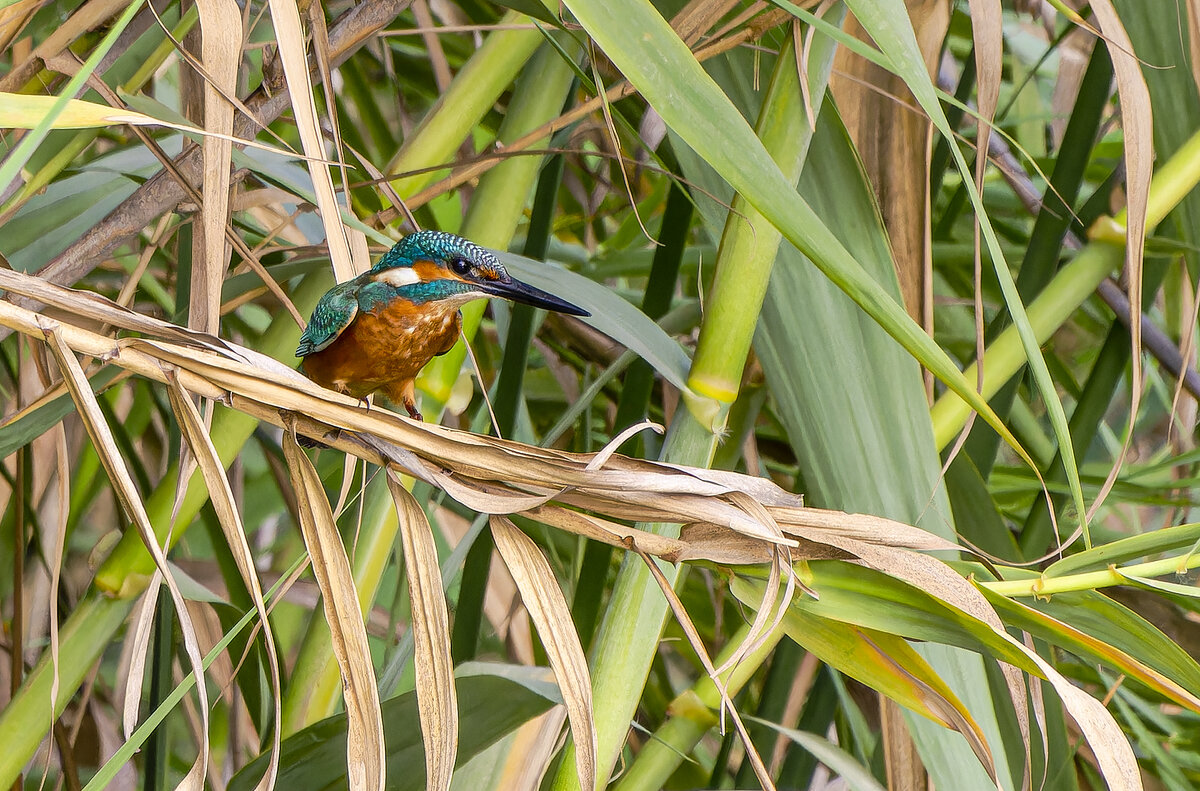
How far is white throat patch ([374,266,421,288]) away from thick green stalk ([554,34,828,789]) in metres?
0.25

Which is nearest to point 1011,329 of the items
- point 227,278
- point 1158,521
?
point 227,278

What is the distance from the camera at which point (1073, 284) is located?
621 mm

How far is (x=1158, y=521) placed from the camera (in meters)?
1.67

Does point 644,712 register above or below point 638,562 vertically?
below

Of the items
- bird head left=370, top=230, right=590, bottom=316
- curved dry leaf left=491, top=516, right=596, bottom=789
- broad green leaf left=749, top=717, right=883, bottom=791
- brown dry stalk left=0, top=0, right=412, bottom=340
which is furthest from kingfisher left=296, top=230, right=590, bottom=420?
broad green leaf left=749, top=717, right=883, bottom=791

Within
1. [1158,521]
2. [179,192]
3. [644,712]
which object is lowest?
[644,712]

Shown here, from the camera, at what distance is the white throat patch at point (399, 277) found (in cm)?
65

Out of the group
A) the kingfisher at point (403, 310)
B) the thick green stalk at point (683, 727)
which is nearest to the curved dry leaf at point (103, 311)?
the kingfisher at point (403, 310)

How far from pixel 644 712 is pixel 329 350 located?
0.71 m

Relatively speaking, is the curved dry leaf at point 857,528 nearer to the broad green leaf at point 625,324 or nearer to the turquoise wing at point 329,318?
the broad green leaf at point 625,324

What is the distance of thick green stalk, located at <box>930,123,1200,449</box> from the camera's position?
58 cm

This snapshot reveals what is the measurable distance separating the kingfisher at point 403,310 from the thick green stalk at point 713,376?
157mm

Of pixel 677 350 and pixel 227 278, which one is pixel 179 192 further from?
pixel 677 350

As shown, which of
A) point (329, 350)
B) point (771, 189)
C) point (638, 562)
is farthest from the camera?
point (329, 350)
